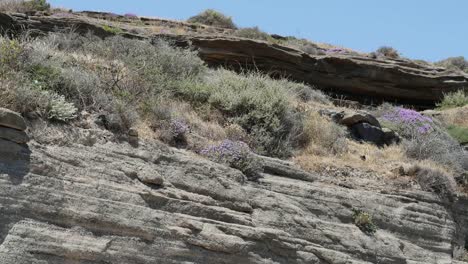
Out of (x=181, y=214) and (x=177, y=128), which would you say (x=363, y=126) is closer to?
(x=177, y=128)

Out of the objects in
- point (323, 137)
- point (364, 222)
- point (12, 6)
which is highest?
point (12, 6)

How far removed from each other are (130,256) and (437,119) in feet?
40.9

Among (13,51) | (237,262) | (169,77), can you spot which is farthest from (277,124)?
(13,51)

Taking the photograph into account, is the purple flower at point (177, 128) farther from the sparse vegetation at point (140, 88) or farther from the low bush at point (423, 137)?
the low bush at point (423, 137)

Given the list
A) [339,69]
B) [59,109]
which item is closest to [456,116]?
[339,69]

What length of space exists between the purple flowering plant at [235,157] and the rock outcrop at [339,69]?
8.01 m

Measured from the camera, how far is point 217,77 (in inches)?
537

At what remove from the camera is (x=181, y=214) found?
8.41 metres

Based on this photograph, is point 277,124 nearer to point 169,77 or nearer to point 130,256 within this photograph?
point 169,77

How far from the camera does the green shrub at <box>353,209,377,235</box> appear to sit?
10344mm

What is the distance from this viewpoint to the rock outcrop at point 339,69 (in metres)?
18.5

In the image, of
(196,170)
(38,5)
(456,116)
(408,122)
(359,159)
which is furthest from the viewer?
(38,5)

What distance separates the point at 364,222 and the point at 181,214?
3.46 meters

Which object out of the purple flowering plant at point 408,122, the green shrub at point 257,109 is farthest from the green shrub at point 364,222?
the purple flowering plant at point 408,122
